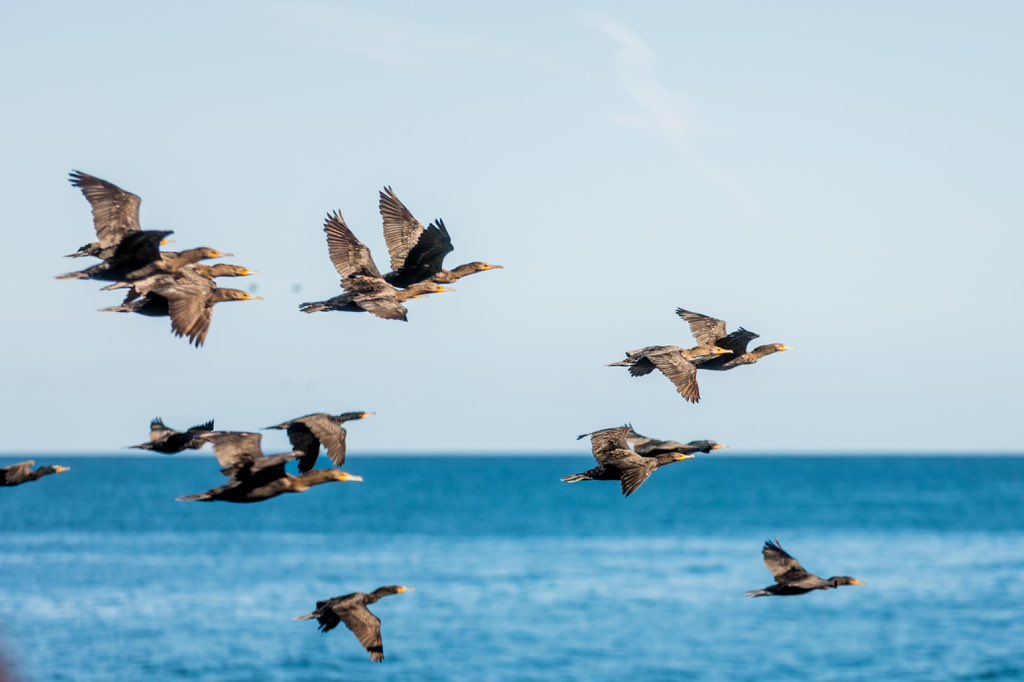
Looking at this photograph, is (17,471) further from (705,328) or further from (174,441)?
(705,328)

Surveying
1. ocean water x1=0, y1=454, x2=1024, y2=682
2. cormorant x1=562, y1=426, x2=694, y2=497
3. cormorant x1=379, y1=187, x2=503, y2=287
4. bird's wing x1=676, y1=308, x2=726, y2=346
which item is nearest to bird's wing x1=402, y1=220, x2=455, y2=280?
cormorant x1=379, y1=187, x2=503, y2=287

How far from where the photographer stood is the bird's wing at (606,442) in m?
20.0

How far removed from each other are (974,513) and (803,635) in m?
77.1

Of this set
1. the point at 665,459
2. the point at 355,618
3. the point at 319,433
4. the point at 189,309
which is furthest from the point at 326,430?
the point at 665,459

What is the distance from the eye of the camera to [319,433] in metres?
18.3

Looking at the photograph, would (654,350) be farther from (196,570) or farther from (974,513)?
(974,513)

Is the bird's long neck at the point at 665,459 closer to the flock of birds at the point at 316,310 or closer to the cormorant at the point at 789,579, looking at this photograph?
the flock of birds at the point at 316,310

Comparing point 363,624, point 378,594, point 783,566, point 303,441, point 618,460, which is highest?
point 303,441

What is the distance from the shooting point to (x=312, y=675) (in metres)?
53.3

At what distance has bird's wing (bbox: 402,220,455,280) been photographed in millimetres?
23922

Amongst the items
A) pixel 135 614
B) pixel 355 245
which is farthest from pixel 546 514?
pixel 355 245

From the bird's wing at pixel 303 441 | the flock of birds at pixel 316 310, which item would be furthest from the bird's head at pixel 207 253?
the bird's wing at pixel 303 441

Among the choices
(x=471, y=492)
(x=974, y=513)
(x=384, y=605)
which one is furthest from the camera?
(x=471, y=492)

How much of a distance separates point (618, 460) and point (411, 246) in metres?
6.08
